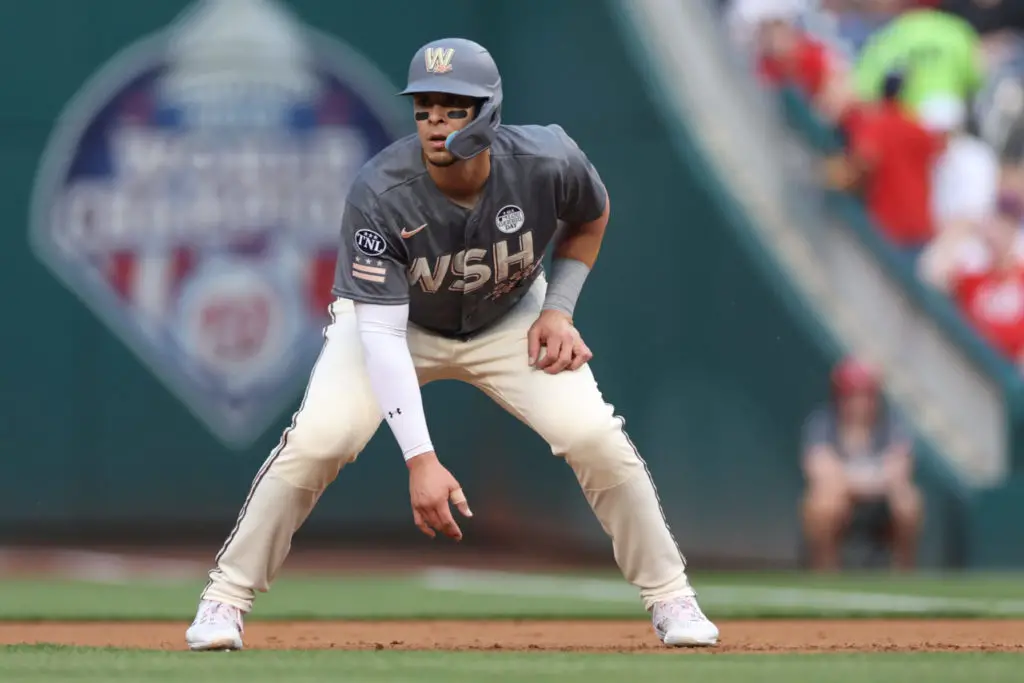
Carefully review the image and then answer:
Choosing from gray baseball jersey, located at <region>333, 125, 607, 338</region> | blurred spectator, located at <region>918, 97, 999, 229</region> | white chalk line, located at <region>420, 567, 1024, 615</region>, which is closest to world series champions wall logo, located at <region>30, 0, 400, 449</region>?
white chalk line, located at <region>420, 567, 1024, 615</region>

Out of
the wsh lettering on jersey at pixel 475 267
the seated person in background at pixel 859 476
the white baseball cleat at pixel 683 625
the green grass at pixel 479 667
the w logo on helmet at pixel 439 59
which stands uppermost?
the w logo on helmet at pixel 439 59

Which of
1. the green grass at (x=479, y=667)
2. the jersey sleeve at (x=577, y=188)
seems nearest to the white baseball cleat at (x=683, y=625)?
the green grass at (x=479, y=667)

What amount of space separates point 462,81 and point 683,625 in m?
1.57

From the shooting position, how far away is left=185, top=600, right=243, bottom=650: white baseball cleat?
452 centimetres

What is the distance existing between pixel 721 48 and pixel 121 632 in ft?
16.6

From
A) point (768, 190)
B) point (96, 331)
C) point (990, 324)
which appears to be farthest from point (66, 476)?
point (990, 324)

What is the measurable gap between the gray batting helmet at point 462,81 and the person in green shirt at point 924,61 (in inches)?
209

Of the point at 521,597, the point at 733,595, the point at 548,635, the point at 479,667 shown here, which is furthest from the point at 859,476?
the point at 479,667

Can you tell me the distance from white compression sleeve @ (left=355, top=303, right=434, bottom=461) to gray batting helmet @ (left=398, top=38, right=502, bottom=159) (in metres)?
0.45

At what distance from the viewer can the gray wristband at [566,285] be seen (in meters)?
4.81

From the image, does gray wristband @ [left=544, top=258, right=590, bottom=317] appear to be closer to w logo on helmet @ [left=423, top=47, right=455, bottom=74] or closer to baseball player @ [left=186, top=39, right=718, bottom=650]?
baseball player @ [left=186, top=39, right=718, bottom=650]

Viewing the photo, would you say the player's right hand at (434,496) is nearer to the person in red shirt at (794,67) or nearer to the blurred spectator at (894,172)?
the blurred spectator at (894,172)

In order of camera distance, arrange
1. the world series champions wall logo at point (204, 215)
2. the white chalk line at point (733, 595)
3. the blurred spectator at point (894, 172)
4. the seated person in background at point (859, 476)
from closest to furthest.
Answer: the white chalk line at point (733, 595), the seated person in background at point (859, 476), the blurred spectator at point (894, 172), the world series champions wall logo at point (204, 215)

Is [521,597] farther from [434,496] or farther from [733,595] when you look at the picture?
[434,496]
